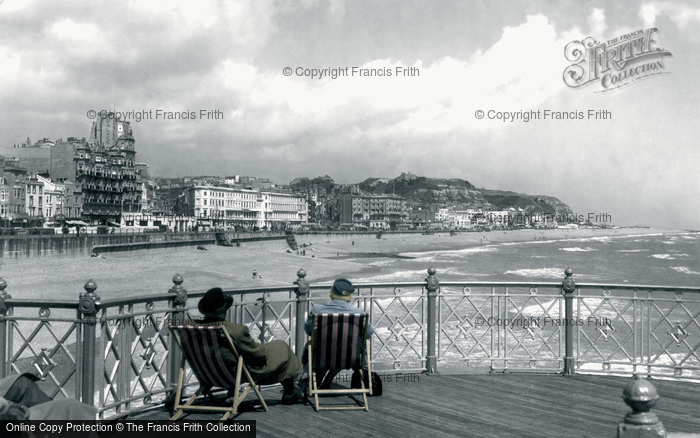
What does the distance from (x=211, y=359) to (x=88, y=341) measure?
0.97 metres

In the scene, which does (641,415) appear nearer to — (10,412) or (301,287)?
(10,412)

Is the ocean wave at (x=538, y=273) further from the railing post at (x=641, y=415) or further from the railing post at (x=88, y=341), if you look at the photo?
the railing post at (x=641, y=415)

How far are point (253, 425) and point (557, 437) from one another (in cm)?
242

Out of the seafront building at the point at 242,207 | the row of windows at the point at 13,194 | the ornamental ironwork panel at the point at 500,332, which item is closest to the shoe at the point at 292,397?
the ornamental ironwork panel at the point at 500,332

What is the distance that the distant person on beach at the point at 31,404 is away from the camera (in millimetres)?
2613

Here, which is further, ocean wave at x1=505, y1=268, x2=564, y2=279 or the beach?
ocean wave at x1=505, y1=268, x2=564, y2=279

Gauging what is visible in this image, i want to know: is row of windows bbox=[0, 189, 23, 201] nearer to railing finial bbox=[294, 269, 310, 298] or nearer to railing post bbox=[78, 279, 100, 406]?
railing finial bbox=[294, 269, 310, 298]

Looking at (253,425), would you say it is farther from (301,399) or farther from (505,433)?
(505,433)

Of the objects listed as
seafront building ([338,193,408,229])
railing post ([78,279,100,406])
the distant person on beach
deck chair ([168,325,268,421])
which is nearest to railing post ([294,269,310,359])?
deck chair ([168,325,268,421])

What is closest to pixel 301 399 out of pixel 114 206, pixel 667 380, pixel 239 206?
pixel 667 380

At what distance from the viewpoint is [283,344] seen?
5.43 metres

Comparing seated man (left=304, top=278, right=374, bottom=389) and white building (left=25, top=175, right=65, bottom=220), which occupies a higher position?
white building (left=25, top=175, right=65, bottom=220)

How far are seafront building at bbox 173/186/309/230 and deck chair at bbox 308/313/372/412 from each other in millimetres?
114331

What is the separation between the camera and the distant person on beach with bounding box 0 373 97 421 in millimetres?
2613
